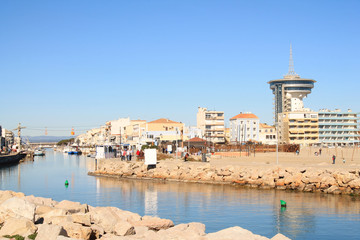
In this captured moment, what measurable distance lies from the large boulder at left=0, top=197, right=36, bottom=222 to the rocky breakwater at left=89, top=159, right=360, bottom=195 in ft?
73.8

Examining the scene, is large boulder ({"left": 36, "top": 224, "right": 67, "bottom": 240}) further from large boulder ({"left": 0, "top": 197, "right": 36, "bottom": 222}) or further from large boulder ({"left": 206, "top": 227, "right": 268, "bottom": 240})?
large boulder ({"left": 206, "top": 227, "right": 268, "bottom": 240})

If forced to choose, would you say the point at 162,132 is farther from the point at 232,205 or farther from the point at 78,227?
the point at 78,227

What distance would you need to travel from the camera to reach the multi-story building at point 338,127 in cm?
12425

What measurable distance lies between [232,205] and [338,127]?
107889mm

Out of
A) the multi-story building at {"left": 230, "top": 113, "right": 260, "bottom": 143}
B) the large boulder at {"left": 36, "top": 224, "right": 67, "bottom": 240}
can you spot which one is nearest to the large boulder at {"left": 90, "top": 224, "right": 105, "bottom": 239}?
the large boulder at {"left": 36, "top": 224, "right": 67, "bottom": 240}

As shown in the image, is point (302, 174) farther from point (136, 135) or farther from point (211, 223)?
point (136, 135)

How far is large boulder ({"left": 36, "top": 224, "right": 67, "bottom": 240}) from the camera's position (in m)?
11.8

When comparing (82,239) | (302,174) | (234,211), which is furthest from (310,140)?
(82,239)

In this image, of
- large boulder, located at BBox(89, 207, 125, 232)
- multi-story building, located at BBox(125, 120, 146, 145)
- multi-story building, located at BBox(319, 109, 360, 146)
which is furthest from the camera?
multi-story building, located at BBox(319, 109, 360, 146)

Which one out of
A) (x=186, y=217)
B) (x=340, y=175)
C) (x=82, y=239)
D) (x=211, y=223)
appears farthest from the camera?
(x=340, y=175)

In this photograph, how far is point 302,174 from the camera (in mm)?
33000

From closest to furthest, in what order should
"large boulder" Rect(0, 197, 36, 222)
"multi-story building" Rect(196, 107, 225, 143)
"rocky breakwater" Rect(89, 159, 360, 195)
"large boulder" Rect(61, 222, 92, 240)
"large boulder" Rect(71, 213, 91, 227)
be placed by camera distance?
"large boulder" Rect(61, 222, 92, 240)
"large boulder" Rect(0, 197, 36, 222)
"large boulder" Rect(71, 213, 91, 227)
"rocky breakwater" Rect(89, 159, 360, 195)
"multi-story building" Rect(196, 107, 225, 143)

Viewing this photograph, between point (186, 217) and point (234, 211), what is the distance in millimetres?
3090

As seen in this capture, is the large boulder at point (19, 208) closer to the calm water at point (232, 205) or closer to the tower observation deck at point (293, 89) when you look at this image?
the calm water at point (232, 205)
